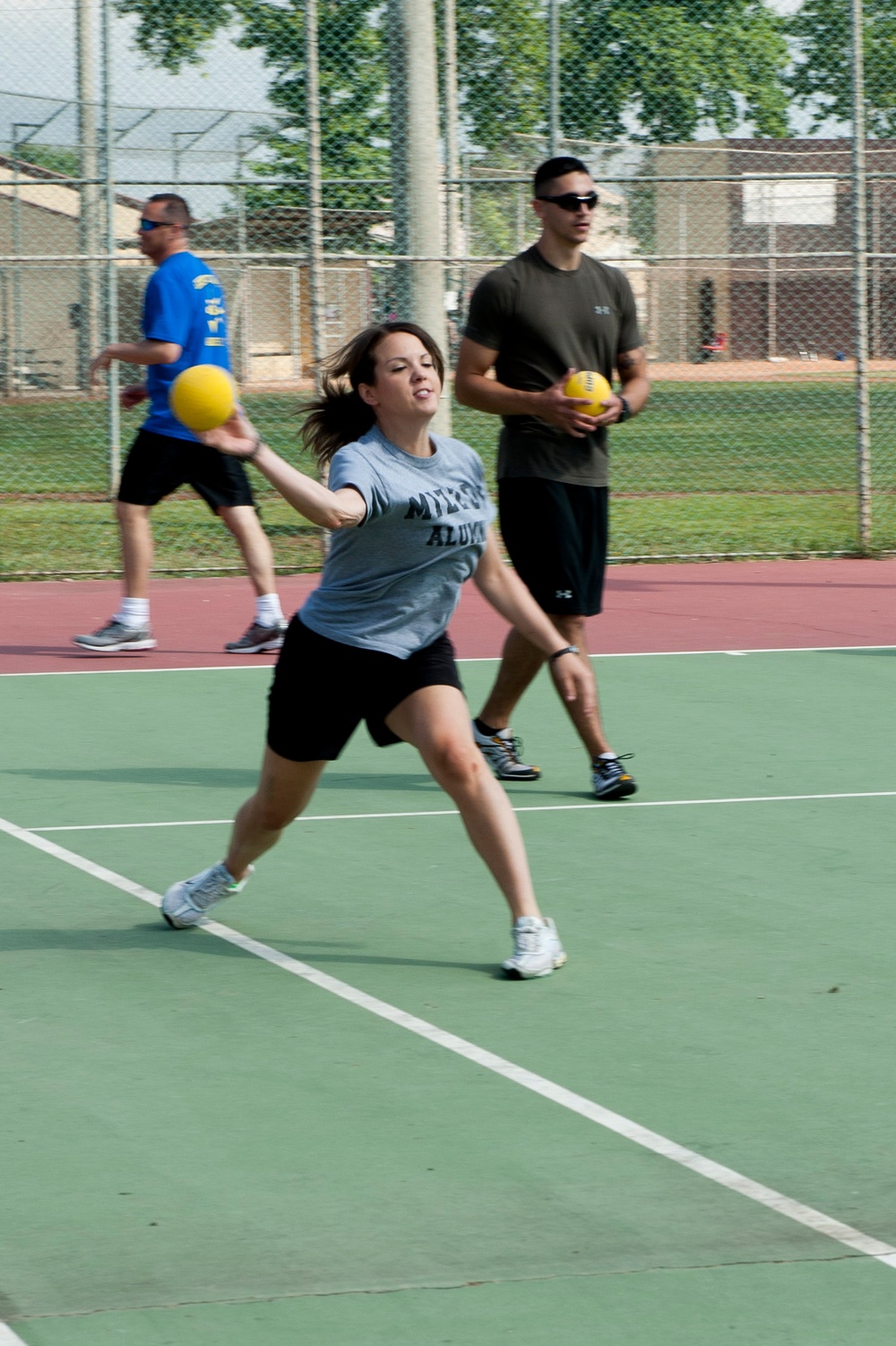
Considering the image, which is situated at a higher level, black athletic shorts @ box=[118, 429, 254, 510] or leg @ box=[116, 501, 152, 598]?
black athletic shorts @ box=[118, 429, 254, 510]

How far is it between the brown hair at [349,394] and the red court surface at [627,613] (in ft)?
16.6

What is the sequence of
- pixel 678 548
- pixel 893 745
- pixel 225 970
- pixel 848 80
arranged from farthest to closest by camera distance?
pixel 678 548, pixel 848 80, pixel 893 745, pixel 225 970

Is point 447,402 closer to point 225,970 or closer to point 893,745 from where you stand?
point 893,745

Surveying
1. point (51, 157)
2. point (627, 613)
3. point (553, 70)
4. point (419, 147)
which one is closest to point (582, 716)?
point (627, 613)

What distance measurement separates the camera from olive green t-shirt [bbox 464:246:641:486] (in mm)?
7414

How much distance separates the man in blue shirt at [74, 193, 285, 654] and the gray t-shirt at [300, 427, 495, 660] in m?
4.96

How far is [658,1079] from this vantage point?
455 centimetres

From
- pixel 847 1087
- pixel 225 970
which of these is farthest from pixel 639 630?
pixel 847 1087

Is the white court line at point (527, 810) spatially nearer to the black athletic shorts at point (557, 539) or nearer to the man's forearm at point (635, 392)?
the black athletic shorts at point (557, 539)

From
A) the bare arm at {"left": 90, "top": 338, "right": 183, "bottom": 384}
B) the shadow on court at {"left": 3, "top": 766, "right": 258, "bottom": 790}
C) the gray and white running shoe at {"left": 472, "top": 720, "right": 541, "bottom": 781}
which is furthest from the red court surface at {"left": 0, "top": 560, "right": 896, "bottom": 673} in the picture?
the gray and white running shoe at {"left": 472, "top": 720, "right": 541, "bottom": 781}

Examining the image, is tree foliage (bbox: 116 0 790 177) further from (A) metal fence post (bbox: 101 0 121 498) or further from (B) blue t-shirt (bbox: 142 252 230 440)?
(B) blue t-shirt (bbox: 142 252 230 440)

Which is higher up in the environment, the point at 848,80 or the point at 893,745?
the point at 848,80

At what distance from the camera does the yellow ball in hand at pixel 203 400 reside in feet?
14.6

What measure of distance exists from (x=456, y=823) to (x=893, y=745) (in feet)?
7.10
